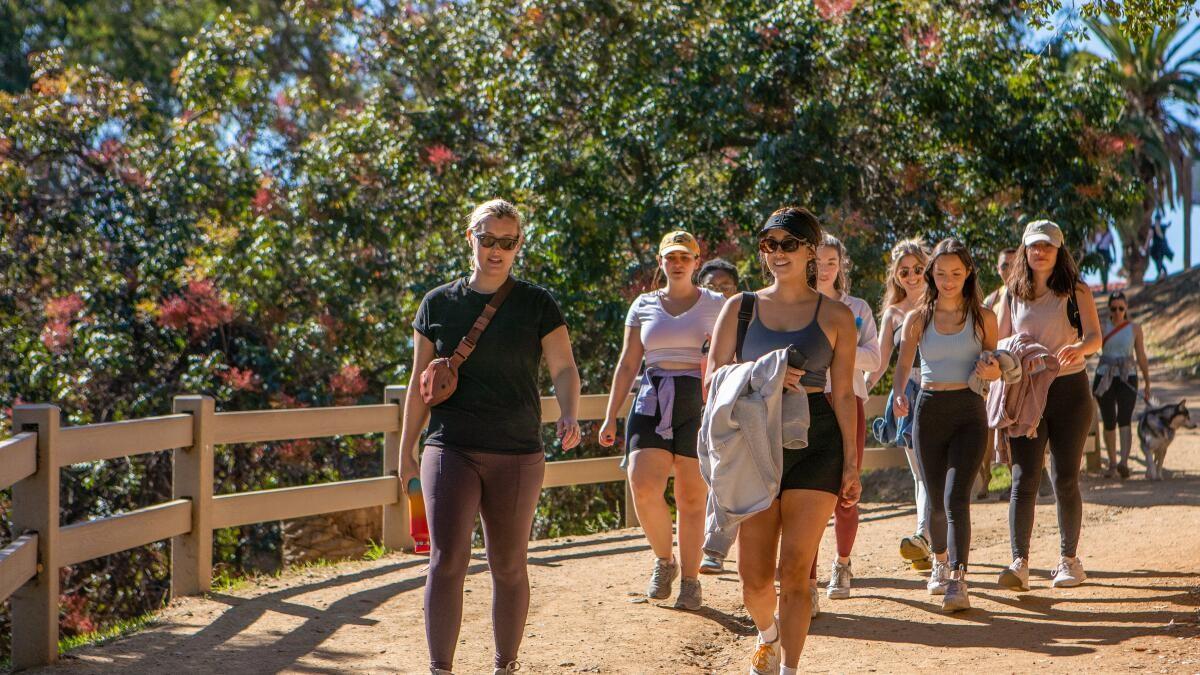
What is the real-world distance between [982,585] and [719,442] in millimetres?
3509

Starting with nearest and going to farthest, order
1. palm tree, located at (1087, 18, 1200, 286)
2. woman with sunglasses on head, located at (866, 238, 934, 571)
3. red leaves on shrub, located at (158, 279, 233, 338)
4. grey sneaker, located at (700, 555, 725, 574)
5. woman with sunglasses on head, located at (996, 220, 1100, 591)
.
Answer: woman with sunglasses on head, located at (996, 220, 1100, 591), woman with sunglasses on head, located at (866, 238, 934, 571), grey sneaker, located at (700, 555, 725, 574), red leaves on shrub, located at (158, 279, 233, 338), palm tree, located at (1087, 18, 1200, 286)

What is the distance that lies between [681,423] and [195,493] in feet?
9.17

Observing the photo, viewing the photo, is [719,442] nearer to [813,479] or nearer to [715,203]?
[813,479]

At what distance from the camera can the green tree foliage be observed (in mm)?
13078

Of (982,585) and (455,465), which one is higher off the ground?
(455,465)

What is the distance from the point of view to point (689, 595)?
6941 millimetres

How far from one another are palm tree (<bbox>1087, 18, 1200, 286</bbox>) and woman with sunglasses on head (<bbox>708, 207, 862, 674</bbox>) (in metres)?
33.4

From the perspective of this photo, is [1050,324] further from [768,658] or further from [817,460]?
[768,658]

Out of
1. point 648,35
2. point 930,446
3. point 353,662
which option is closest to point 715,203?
point 648,35

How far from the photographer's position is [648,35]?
13.5 m

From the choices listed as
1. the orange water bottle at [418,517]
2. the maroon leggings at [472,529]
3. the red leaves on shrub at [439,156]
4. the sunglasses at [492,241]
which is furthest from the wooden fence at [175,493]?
the red leaves on shrub at [439,156]

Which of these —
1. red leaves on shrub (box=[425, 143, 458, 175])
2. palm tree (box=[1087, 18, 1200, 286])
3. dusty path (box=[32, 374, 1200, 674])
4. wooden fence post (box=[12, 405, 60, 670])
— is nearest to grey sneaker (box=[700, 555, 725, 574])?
dusty path (box=[32, 374, 1200, 674])

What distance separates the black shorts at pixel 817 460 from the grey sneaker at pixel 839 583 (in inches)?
99.9

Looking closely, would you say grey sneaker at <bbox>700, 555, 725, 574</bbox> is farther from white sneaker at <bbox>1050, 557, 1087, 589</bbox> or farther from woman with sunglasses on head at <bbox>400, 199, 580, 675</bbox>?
woman with sunglasses on head at <bbox>400, 199, 580, 675</bbox>
